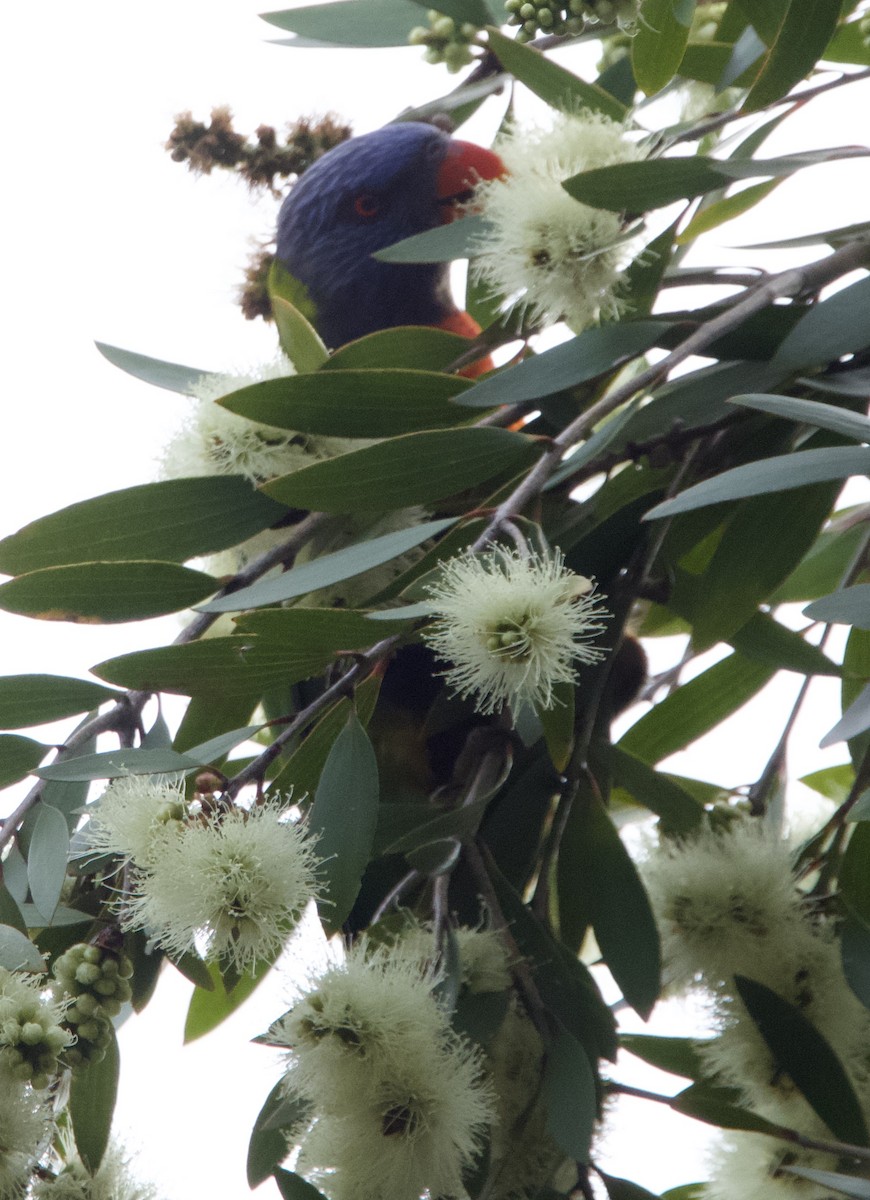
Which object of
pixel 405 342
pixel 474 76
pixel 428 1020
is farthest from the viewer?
pixel 474 76

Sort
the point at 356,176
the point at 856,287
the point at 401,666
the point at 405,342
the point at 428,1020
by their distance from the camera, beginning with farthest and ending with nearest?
the point at 356,176 < the point at 401,666 < the point at 405,342 < the point at 856,287 < the point at 428,1020

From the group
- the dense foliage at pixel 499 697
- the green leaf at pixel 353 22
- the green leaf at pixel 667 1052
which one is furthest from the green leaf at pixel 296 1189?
the green leaf at pixel 353 22

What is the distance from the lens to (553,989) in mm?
685

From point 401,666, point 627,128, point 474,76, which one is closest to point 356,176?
point 474,76

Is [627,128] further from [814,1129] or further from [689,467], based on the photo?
[814,1129]

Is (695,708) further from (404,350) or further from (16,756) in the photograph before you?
(16,756)

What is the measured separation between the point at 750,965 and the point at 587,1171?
139 millimetres

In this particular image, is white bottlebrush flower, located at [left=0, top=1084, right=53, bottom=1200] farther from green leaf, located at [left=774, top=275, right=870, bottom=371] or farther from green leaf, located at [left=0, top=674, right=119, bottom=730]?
green leaf, located at [left=774, top=275, right=870, bottom=371]

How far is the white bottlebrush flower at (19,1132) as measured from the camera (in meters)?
0.50

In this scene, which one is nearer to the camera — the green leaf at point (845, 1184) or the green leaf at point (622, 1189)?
the green leaf at point (845, 1184)

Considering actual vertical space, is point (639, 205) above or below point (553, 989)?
above

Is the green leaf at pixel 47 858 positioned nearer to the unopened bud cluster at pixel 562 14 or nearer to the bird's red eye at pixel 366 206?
the unopened bud cluster at pixel 562 14

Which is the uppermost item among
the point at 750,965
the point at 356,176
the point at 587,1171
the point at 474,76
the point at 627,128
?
the point at 356,176

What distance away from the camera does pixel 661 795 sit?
753 mm
